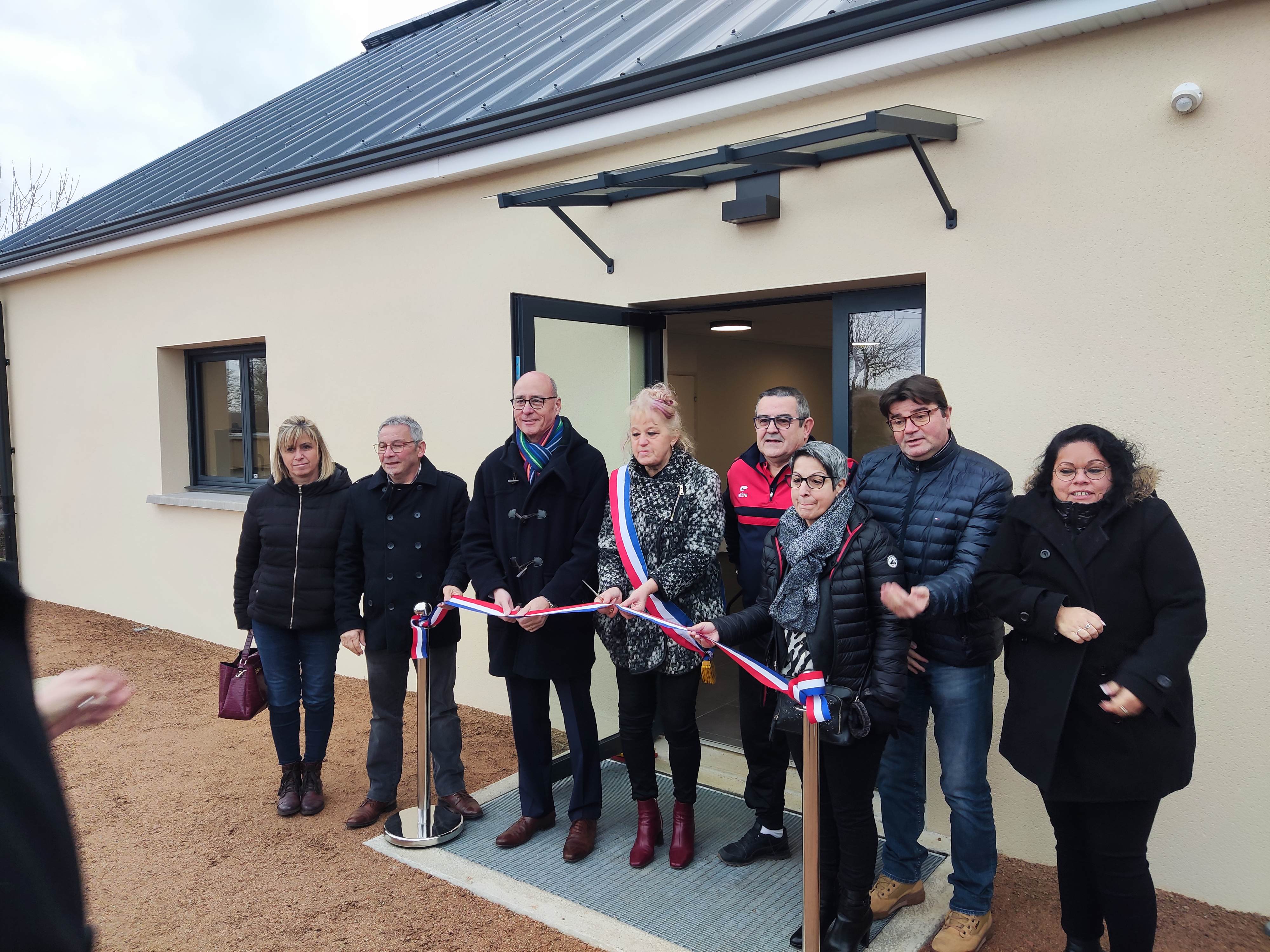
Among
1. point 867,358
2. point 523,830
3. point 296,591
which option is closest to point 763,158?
point 867,358

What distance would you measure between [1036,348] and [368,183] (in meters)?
4.67

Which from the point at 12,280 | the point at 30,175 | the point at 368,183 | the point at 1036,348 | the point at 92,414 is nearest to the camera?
the point at 1036,348

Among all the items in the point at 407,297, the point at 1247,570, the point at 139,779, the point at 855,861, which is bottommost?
the point at 139,779

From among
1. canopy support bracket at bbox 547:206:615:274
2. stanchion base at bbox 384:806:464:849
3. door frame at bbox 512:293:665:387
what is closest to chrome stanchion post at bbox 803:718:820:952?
stanchion base at bbox 384:806:464:849

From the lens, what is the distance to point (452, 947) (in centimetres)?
326

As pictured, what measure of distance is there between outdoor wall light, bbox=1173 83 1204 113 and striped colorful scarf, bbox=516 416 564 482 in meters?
2.75

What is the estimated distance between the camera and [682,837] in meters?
3.77

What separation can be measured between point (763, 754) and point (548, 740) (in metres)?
1.02

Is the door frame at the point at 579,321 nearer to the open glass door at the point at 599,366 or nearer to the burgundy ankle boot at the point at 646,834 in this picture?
the open glass door at the point at 599,366

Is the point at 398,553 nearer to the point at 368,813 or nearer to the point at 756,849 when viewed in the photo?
the point at 368,813

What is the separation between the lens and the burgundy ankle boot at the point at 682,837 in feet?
12.3

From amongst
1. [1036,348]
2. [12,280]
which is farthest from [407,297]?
[12,280]

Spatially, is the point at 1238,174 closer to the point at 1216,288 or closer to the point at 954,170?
the point at 1216,288

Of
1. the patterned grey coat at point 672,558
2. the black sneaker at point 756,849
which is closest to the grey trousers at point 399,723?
the patterned grey coat at point 672,558
